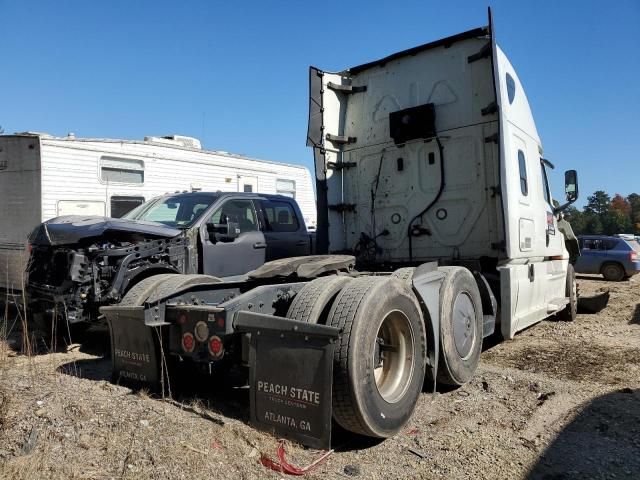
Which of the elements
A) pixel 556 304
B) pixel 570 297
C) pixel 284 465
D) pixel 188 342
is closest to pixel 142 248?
pixel 188 342

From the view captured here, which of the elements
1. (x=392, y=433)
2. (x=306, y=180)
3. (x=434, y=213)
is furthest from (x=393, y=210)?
(x=306, y=180)

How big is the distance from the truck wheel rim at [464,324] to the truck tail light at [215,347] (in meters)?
2.28

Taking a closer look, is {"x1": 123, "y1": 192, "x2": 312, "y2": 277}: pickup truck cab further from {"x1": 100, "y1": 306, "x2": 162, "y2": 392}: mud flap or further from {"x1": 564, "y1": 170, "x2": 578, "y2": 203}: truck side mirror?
{"x1": 564, "y1": 170, "x2": 578, "y2": 203}: truck side mirror

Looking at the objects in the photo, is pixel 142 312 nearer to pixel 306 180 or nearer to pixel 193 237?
pixel 193 237

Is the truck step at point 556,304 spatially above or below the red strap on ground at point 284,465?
above

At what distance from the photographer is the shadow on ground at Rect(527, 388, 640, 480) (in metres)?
Result: 3.11

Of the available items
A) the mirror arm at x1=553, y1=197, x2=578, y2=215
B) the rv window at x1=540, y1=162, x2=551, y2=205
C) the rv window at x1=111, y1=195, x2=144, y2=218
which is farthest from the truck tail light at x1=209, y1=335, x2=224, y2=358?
the rv window at x1=111, y1=195, x2=144, y2=218

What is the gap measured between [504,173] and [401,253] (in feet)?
5.78

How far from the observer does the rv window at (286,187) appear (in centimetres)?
1224

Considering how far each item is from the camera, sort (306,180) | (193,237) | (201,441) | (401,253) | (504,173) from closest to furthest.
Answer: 1. (201,441)
2. (504,173)
3. (193,237)
4. (401,253)
5. (306,180)

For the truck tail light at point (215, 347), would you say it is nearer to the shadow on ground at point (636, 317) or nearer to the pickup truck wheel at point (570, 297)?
the pickup truck wheel at point (570, 297)

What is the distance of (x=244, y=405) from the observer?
13.7 feet

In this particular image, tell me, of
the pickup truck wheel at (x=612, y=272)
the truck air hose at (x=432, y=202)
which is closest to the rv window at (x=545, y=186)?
the truck air hose at (x=432, y=202)

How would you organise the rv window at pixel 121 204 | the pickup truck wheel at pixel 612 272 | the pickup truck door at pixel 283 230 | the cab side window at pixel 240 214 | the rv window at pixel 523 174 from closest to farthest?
the rv window at pixel 523 174, the cab side window at pixel 240 214, the pickup truck door at pixel 283 230, the rv window at pixel 121 204, the pickup truck wheel at pixel 612 272
